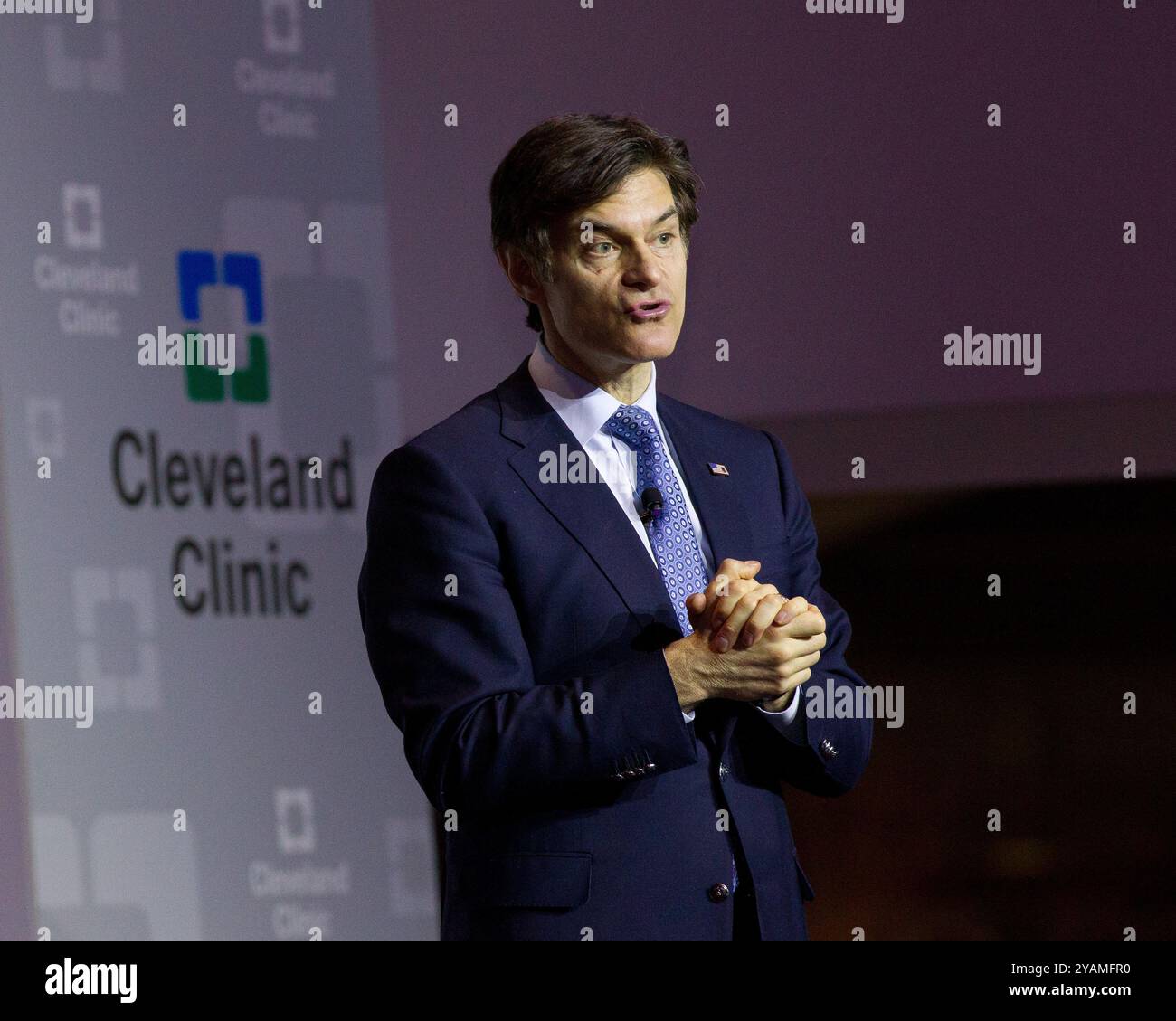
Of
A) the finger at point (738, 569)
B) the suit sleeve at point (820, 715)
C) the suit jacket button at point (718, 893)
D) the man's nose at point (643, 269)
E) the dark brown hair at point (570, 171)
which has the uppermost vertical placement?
the dark brown hair at point (570, 171)

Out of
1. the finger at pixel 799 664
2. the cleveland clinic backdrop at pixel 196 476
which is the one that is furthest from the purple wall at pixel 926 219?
the finger at pixel 799 664

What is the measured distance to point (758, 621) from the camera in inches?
69.6

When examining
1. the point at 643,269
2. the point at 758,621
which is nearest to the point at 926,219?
the point at 643,269

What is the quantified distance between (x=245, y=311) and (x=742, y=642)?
215cm

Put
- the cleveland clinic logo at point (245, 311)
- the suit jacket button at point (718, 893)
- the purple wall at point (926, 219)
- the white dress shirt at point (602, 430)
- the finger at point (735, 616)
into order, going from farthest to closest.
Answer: the cleveland clinic logo at point (245, 311)
the purple wall at point (926, 219)
the white dress shirt at point (602, 430)
the suit jacket button at point (718, 893)
the finger at point (735, 616)

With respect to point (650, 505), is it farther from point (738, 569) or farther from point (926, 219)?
point (926, 219)

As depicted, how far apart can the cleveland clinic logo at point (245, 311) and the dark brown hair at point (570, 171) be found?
5.41 feet

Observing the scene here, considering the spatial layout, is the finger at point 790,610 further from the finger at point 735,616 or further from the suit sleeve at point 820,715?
the suit sleeve at point 820,715

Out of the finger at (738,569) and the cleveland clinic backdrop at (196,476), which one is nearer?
the finger at (738,569)

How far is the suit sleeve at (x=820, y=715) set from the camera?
1.94m

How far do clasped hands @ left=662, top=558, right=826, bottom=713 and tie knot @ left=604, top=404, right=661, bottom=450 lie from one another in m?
0.27

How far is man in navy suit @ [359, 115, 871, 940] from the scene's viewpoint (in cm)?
181

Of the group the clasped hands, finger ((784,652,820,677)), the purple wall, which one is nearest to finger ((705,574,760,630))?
the clasped hands

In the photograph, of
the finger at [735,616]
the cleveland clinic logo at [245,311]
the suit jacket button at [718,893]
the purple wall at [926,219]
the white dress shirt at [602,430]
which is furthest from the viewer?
the cleveland clinic logo at [245,311]
